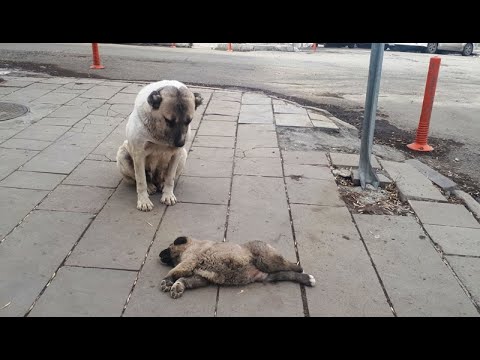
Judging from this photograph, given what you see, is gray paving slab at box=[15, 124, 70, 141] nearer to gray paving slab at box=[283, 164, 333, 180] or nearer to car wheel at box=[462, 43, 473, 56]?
gray paving slab at box=[283, 164, 333, 180]

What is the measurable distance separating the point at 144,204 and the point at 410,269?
9.16 ft

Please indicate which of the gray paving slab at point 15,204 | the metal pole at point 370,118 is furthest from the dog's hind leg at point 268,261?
the gray paving slab at point 15,204

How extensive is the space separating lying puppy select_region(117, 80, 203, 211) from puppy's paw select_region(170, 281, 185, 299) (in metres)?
1.48

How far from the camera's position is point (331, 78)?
43.3 ft

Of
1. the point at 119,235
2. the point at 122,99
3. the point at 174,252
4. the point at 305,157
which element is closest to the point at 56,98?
the point at 122,99

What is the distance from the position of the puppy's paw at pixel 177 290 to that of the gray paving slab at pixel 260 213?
0.93 m

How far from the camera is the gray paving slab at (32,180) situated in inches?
190

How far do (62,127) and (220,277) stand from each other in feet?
16.1

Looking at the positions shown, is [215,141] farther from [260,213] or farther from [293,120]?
[260,213]

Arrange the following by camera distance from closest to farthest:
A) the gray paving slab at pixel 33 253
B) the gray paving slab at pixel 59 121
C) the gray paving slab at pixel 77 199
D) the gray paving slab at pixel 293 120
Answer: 1. the gray paving slab at pixel 33 253
2. the gray paving slab at pixel 77 199
3. the gray paving slab at pixel 59 121
4. the gray paving slab at pixel 293 120

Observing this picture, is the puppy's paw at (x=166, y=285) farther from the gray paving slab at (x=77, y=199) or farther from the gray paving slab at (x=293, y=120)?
the gray paving slab at (x=293, y=120)

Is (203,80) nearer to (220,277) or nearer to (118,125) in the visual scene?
(118,125)

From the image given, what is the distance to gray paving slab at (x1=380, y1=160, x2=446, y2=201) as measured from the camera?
17.0 ft

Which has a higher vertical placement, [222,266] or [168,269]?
[222,266]
